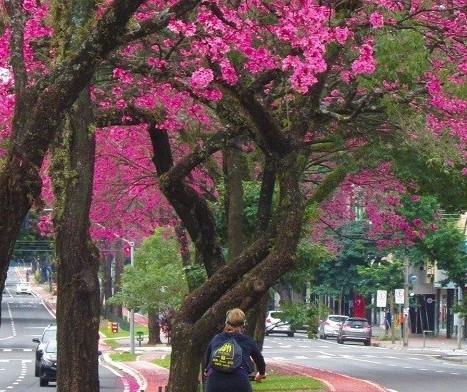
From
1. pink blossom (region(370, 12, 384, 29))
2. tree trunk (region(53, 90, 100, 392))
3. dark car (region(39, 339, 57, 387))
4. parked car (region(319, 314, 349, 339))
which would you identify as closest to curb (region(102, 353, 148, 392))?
dark car (region(39, 339, 57, 387))

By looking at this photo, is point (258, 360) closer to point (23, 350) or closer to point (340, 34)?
point (340, 34)

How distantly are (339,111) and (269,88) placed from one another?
41.9 inches

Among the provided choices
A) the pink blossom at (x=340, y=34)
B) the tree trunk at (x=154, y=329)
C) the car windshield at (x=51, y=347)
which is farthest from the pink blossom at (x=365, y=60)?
the tree trunk at (x=154, y=329)

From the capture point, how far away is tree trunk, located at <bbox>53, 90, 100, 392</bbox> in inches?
591

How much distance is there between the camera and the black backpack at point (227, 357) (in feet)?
36.7

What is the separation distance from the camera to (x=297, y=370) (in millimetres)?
34312

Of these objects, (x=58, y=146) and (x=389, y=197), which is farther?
(x=389, y=197)

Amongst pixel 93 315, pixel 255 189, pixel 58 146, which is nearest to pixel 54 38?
pixel 58 146

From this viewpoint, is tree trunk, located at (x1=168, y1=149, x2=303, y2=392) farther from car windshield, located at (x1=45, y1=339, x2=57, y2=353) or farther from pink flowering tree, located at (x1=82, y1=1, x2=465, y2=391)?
car windshield, located at (x1=45, y1=339, x2=57, y2=353)

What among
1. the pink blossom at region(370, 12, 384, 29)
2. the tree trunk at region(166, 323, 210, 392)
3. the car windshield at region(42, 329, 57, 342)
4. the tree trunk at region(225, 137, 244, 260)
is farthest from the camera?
the car windshield at region(42, 329, 57, 342)

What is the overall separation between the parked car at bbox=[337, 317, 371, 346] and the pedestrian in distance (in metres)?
52.1

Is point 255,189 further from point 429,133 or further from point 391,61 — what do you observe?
point 391,61

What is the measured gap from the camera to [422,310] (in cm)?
7644

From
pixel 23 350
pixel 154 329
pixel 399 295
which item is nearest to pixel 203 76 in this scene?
pixel 23 350
